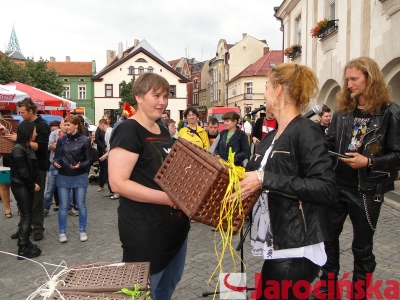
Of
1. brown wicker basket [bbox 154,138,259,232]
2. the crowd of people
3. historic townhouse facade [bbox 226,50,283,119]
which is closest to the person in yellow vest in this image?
the crowd of people

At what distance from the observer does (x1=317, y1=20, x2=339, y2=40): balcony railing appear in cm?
1124

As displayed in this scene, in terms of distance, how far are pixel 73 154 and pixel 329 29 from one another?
947 centimetres

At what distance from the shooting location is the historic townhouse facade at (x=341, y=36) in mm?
8141

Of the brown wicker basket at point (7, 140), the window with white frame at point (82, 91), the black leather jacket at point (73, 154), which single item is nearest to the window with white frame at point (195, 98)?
the window with white frame at point (82, 91)

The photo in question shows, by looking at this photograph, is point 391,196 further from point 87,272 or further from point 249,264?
point 87,272

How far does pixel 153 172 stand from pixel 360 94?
1866 millimetres

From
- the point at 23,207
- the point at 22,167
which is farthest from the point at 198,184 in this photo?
the point at 23,207

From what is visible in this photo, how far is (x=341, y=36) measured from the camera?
10.9 m

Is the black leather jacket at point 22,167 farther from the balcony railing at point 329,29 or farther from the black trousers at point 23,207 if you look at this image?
the balcony railing at point 329,29

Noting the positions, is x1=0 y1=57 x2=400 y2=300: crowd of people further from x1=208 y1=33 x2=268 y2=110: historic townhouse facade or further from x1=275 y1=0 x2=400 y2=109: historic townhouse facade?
x1=208 y1=33 x2=268 y2=110: historic townhouse facade

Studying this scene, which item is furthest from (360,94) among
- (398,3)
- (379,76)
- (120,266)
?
(398,3)

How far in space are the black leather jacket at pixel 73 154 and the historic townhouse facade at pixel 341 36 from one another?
14.9 ft

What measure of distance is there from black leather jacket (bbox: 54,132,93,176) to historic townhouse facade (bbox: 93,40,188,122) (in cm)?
4133

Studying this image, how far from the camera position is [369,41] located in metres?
9.14
